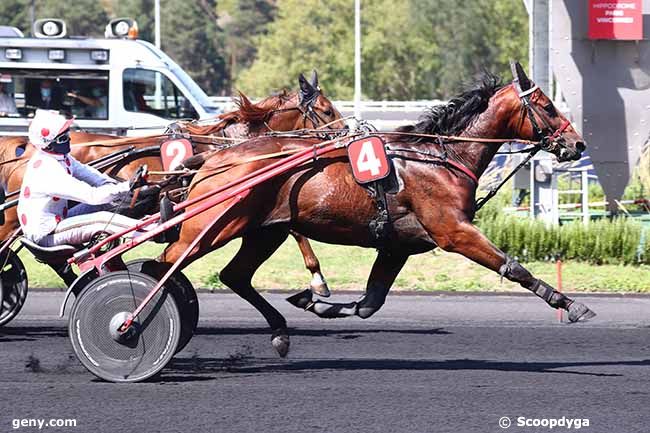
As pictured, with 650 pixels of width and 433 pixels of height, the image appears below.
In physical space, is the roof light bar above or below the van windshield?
above

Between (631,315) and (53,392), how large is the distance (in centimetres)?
600

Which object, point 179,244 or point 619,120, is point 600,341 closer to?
point 179,244

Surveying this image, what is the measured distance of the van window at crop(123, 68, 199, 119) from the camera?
19.6 metres

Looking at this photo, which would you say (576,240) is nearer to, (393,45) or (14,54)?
(14,54)

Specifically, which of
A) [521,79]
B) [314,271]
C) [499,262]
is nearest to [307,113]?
[314,271]

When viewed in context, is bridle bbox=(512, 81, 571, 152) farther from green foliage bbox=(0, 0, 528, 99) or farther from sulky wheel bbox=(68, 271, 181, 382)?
green foliage bbox=(0, 0, 528, 99)

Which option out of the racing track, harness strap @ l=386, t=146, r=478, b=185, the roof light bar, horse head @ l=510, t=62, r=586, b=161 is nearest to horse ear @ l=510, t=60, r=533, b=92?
horse head @ l=510, t=62, r=586, b=161

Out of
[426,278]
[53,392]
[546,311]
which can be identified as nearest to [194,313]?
[53,392]

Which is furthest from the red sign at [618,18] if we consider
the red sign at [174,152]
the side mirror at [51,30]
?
the side mirror at [51,30]

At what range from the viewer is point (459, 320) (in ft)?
36.8

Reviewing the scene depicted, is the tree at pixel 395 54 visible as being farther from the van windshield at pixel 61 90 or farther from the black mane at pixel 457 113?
the black mane at pixel 457 113

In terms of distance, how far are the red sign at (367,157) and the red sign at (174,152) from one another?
2507 millimetres

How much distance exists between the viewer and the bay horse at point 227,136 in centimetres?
1080

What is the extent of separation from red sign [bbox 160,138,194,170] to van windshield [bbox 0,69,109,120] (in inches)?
370
